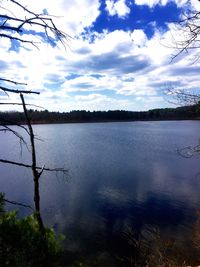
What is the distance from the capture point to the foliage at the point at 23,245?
19.0 ft

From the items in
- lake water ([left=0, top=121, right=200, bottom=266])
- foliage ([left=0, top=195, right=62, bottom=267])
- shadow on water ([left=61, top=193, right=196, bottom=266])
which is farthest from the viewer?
lake water ([left=0, top=121, right=200, bottom=266])

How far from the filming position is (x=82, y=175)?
31.5 metres

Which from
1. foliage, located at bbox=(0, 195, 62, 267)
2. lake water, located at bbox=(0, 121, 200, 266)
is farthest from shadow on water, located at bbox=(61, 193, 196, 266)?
foliage, located at bbox=(0, 195, 62, 267)

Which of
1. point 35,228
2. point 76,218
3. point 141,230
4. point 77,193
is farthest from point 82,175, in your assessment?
point 35,228

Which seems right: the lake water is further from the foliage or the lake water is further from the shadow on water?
the foliage

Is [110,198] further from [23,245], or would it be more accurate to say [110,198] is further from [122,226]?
[23,245]

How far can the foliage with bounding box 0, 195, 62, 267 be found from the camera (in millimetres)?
5801

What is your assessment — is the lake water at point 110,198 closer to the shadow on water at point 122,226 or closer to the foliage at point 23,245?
the shadow on water at point 122,226

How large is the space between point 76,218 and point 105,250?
4407mm

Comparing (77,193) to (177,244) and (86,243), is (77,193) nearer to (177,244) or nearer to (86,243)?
(86,243)

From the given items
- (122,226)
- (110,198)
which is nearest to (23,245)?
(122,226)

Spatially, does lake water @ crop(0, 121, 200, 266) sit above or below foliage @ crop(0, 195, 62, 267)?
below

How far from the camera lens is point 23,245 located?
6.09 meters

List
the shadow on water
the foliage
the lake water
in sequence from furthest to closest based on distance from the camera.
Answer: the lake water
the shadow on water
the foliage
